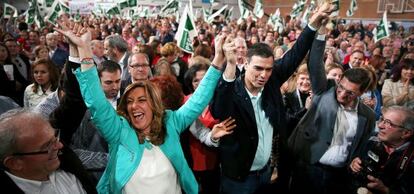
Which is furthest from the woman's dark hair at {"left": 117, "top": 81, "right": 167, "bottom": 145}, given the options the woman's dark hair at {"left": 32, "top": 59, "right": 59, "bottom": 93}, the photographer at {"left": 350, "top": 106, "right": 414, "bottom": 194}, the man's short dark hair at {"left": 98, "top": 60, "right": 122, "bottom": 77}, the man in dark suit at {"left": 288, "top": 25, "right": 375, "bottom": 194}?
the woman's dark hair at {"left": 32, "top": 59, "right": 59, "bottom": 93}

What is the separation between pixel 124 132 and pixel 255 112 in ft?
3.50

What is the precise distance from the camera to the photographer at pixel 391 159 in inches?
90.0

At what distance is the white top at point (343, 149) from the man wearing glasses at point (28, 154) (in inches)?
85.3

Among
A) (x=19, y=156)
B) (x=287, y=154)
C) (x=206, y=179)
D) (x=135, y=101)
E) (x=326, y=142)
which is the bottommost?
(x=206, y=179)

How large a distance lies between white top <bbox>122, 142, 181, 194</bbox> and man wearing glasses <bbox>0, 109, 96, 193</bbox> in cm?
39

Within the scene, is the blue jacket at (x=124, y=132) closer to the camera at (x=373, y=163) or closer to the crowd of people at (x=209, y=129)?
the crowd of people at (x=209, y=129)

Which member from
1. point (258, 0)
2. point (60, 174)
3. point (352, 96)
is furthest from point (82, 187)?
A: point (258, 0)

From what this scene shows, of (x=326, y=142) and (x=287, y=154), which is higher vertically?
(x=326, y=142)

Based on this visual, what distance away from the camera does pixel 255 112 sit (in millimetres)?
2666

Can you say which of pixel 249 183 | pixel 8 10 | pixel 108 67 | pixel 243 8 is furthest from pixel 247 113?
pixel 8 10

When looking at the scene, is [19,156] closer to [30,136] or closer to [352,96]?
[30,136]

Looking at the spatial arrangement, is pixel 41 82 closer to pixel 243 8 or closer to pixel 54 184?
pixel 54 184

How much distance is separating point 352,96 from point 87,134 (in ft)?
7.02

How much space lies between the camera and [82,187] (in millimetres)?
1940
